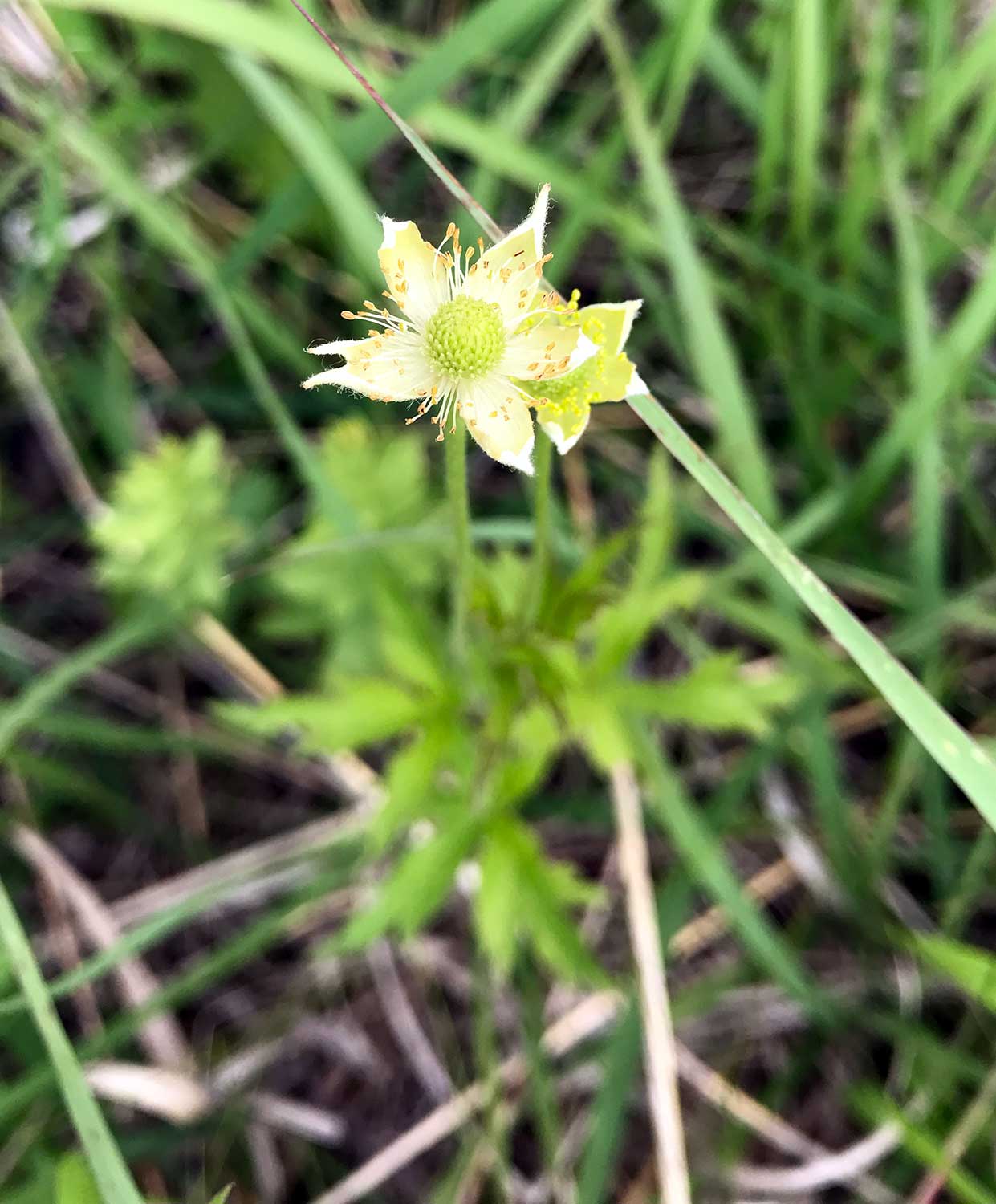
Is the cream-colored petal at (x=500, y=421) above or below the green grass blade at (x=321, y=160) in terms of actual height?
below

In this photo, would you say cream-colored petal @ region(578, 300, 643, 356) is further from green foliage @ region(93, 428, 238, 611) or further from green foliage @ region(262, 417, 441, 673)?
green foliage @ region(93, 428, 238, 611)

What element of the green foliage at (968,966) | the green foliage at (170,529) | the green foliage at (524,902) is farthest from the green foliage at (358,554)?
the green foliage at (968,966)

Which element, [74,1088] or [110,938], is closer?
[74,1088]

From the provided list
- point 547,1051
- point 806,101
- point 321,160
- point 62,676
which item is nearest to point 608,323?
point 321,160

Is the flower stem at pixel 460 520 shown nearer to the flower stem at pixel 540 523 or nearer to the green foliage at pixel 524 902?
the flower stem at pixel 540 523

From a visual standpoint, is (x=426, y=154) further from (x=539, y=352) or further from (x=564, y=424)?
(x=564, y=424)

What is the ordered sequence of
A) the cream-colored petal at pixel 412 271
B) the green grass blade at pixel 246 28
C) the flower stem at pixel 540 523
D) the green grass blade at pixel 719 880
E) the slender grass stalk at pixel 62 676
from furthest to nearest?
the green grass blade at pixel 719 880 < the slender grass stalk at pixel 62 676 < the green grass blade at pixel 246 28 < the flower stem at pixel 540 523 < the cream-colored petal at pixel 412 271
